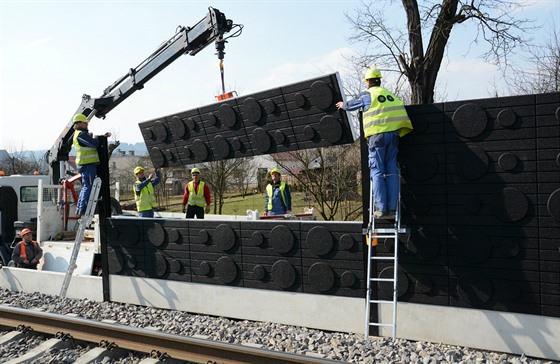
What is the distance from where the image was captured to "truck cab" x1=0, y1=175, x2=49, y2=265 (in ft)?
44.8

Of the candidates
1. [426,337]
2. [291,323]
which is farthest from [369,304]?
[291,323]

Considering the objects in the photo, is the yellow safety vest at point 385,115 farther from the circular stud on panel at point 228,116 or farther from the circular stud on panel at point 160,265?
the circular stud on panel at point 160,265

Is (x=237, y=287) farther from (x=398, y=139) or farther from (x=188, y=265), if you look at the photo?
(x=398, y=139)

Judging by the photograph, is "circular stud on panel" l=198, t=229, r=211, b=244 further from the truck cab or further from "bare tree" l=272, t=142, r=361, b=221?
"bare tree" l=272, t=142, r=361, b=221

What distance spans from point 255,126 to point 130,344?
3.67m

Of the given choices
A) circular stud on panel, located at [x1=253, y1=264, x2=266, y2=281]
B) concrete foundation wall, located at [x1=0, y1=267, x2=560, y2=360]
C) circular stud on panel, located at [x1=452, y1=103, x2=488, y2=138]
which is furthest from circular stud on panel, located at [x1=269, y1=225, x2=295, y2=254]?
circular stud on panel, located at [x1=452, y1=103, x2=488, y2=138]

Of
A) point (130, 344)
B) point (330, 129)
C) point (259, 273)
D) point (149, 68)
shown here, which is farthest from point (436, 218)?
point (149, 68)

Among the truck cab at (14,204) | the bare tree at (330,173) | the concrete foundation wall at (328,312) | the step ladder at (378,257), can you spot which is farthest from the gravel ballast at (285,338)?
the bare tree at (330,173)

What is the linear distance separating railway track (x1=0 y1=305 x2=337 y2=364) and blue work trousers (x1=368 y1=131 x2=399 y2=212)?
7.22 feet

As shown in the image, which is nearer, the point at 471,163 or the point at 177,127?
the point at 471,163

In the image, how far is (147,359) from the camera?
6016 millimetres

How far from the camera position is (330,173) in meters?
17.3

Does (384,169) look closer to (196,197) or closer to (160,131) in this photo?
(160,131)

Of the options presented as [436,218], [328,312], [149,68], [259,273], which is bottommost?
[328,312]
